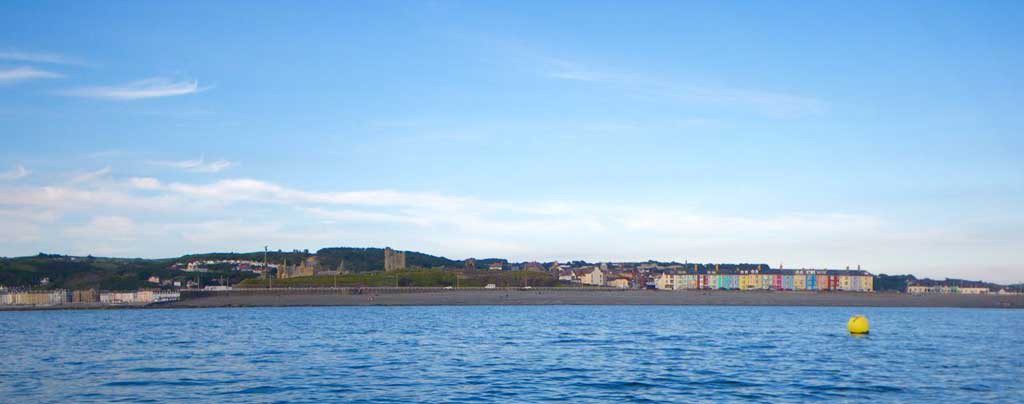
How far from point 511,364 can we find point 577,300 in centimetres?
9355

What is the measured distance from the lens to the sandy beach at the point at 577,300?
130750mm

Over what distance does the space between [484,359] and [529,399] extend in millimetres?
13697

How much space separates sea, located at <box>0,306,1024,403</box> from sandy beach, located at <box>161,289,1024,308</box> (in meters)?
59.1

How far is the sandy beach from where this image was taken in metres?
131

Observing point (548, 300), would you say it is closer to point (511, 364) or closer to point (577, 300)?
point (577, 300)

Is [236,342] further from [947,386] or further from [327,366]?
[947,386]

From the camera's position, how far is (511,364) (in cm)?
4262

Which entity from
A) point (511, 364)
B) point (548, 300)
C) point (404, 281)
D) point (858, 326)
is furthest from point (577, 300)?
point (511, 364)

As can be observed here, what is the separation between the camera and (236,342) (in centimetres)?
5731

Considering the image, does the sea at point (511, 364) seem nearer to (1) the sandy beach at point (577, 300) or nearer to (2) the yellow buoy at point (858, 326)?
(2) the yellow buoy at point (858, 326)

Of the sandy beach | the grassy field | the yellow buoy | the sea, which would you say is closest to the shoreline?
the sandy beach

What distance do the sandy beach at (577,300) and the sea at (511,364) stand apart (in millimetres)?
59091

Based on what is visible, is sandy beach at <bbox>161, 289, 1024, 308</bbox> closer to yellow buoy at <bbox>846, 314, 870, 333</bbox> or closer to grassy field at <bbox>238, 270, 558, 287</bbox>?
grassy field at <bbox>238, 270, 558, 287</bbox>

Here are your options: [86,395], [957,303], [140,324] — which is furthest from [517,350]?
[957,303]
